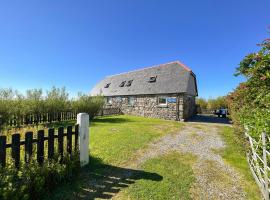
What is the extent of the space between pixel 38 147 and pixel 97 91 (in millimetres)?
26689

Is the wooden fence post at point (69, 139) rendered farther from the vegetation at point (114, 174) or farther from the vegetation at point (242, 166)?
the vegetation at point (242, 166)

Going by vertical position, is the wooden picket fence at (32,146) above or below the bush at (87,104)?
below

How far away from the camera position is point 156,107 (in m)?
19.3

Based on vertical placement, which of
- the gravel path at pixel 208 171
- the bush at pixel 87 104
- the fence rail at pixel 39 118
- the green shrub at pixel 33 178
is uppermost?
the bush at pixel 87 104

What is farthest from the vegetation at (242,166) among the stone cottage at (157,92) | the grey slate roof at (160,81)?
the grey slate roof at (160,81)

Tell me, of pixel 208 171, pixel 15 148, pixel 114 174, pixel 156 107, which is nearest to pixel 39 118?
pixel 15 148

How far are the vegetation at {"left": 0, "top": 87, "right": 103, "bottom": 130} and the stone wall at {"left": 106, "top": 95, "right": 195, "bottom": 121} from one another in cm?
619

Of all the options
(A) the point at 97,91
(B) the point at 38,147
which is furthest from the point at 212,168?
(A) the point at 97,91

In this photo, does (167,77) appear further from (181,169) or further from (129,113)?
(181,169)

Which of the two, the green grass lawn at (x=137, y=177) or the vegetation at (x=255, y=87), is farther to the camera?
the vegetation at (x=255, y=87)

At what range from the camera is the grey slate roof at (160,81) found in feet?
60.3

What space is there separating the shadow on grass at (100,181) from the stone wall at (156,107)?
13.8m

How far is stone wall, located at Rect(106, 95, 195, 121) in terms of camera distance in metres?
17.5

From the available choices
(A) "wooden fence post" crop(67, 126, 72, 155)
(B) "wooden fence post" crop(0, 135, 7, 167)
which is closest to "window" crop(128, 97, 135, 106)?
(A) "wooden fence post" crop(67, 126, 72, 155)
